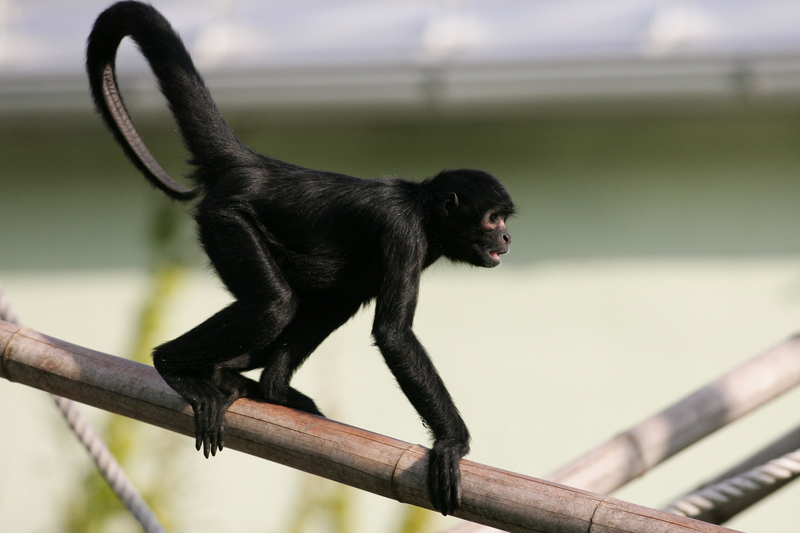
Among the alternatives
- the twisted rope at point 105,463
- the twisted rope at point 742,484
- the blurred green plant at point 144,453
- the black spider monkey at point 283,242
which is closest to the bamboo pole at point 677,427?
the twisted rope at point 742,484

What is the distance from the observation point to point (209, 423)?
4305 millimetres

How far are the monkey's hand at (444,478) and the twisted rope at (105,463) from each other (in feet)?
5.47

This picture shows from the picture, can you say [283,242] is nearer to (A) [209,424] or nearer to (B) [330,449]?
(A) [209,424]

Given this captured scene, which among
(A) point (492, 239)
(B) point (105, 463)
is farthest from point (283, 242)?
(B) point (105, 463)

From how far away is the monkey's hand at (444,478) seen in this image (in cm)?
377

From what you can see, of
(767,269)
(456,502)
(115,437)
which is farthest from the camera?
(115,437)

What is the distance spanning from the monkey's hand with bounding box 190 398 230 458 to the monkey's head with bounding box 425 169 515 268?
1599 millimetres

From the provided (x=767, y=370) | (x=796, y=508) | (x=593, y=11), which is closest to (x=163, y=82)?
(x=767, y=370)

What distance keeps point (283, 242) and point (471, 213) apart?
1.07 m

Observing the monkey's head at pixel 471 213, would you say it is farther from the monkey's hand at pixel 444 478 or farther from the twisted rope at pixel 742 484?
the twisted rope at pixel 742 484

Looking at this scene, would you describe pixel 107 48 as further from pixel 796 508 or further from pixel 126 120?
pixel 796 508

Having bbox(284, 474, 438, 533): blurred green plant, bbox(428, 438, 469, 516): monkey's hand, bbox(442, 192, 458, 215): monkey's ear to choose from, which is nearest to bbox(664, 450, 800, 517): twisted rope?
bbox(428, 438, 469, 516): monkey's hand

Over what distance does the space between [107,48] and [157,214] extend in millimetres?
5075

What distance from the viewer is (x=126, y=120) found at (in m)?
5.37
